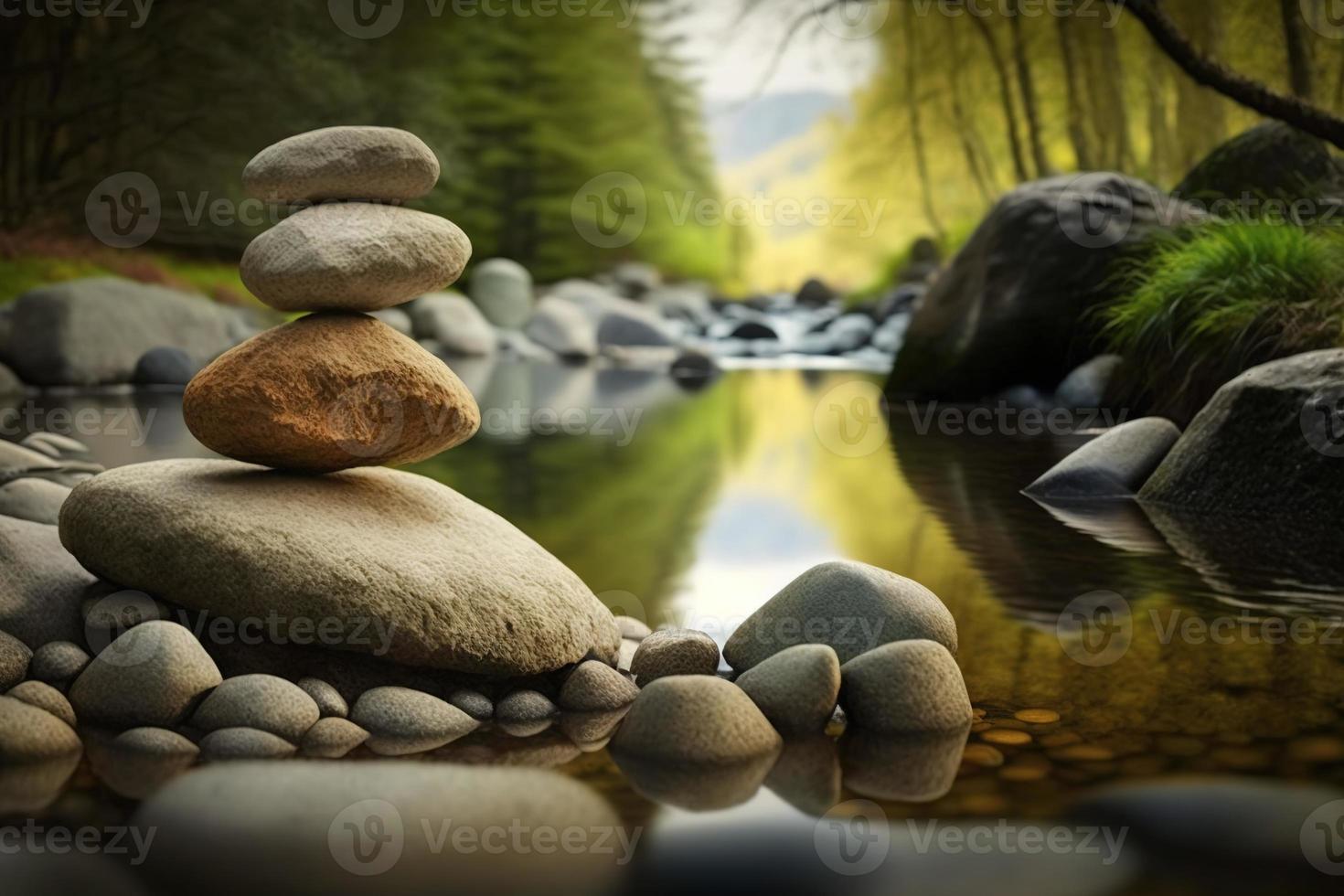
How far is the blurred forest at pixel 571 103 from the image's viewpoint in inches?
669

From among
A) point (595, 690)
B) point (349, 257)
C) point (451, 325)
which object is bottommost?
→ point (451, 325)

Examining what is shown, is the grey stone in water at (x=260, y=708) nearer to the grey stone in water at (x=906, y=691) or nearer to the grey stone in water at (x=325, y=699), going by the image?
the grey stone in water at (x=325, y=699)

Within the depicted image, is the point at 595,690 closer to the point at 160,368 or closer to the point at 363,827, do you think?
the point at 363,827

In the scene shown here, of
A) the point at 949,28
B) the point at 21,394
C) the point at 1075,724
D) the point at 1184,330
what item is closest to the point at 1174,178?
the point at 949,28

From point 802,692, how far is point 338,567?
129 cm

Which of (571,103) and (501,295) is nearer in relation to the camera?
(501,295)

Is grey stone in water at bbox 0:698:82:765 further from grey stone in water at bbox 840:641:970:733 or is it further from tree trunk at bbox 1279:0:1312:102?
tree trunk at bbox 1279:0:1312:102

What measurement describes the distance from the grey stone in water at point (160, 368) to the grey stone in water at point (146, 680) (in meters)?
10.0

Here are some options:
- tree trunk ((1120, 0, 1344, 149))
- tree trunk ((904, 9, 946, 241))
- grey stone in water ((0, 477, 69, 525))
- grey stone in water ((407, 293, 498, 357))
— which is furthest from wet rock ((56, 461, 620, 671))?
A: tree trunk ((904, 9, 946, 241))

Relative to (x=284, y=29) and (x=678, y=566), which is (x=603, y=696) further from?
(x=284, y=29)

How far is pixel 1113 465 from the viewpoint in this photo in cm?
683

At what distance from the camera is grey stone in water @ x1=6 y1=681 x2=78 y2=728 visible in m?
3.34

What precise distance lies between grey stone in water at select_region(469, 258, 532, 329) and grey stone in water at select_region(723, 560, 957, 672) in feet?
59.3

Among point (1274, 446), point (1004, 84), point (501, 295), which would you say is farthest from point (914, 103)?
point (1274, 446)
